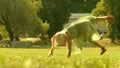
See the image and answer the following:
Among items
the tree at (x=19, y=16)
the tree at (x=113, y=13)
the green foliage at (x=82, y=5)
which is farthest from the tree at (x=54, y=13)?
the green foliage at (x=82, y=5)

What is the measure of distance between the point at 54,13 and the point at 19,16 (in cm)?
1784

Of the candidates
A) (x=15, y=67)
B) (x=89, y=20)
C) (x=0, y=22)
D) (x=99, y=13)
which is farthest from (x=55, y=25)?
(x=15, y=67)

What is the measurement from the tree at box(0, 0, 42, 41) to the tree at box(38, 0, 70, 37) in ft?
42.6

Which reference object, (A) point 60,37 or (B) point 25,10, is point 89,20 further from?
(B) point 25,10

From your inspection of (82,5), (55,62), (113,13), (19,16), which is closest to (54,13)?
(113,13)

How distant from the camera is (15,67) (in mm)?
2918

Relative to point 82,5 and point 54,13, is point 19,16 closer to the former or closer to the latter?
point 54,13

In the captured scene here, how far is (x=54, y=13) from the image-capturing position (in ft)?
226

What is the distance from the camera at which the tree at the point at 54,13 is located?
68062 mm

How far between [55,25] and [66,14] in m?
2.89

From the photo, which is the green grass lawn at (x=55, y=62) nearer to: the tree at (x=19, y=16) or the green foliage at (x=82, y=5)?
the tree at (x=19, y=16)

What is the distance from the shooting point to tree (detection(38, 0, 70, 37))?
223 feet

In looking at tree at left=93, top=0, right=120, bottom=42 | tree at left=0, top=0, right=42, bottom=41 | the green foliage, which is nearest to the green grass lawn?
tree at left=0, top=0, right=42, bottom=41

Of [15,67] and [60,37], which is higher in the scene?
[15,67]
